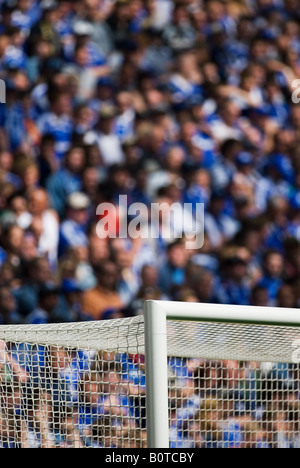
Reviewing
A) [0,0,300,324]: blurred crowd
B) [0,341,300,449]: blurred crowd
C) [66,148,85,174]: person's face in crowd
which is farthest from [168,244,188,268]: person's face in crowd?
[0,341,300,449]: blurred crowd

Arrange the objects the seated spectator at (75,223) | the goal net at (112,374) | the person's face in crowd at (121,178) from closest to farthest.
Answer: the goal net at (112,374) → the seated spectator at (75,223) → the person's face in crowd at (121,178)

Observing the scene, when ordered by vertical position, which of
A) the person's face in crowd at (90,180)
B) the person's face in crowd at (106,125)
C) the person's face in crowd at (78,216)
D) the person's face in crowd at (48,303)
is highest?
the person's face in crowd at (106,125)

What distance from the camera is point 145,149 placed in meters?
2.22

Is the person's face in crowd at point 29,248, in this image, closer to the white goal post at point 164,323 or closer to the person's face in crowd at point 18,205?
the person's face in crowd at point 18,205

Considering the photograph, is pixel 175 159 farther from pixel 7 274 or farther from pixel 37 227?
pixel 7 274

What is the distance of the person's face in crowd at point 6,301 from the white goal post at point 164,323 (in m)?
1.11

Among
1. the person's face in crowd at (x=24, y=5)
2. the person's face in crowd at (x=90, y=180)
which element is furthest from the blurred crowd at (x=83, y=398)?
the person's face in crowd at (x=24, y=5)

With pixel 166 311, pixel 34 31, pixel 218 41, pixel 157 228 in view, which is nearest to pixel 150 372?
pixel 166 311

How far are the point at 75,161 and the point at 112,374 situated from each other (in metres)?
1.05

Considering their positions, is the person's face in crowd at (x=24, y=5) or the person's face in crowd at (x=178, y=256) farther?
the person's face in crowd at (x=24, y=5)

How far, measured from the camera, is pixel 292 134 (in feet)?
7.86

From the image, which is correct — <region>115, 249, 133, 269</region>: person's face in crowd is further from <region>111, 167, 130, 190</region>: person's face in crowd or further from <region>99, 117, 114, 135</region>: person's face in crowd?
<region>99, 117, 114, 135</region>: person's face in crowd

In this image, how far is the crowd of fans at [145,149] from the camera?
6.61 feet

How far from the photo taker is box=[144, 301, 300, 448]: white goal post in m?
0.83
